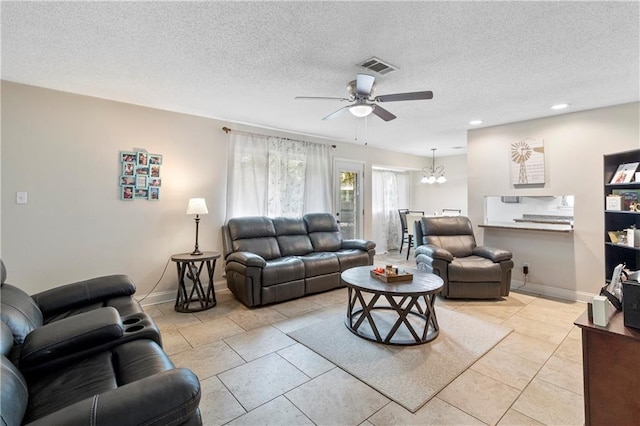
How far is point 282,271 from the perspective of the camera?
3658mm

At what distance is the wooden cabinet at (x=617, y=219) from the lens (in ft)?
10.7

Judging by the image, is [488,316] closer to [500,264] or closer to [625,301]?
[500,264]

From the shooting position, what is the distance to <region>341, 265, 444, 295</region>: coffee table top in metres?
2.59

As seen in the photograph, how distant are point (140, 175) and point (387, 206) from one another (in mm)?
5451

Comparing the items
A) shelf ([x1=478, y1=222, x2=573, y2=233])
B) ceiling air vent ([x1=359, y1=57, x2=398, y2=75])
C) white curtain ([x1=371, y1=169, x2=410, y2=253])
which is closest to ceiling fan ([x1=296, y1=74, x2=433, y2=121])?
ceiling air vent ([x1=359, y1=57, x2=398, y2=75])

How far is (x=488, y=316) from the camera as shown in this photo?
324cm

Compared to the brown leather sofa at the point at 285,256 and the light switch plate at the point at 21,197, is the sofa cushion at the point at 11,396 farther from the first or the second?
the light switch plate at the point at 21,197

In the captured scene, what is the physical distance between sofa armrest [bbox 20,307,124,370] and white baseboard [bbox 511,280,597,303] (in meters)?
4.74

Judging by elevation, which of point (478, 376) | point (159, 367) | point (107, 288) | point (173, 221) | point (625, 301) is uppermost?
point (173, 221)

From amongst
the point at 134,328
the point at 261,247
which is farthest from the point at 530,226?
the point at 134,328

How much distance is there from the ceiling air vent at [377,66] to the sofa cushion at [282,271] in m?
2.40

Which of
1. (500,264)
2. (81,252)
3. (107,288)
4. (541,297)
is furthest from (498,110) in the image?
(81,252)

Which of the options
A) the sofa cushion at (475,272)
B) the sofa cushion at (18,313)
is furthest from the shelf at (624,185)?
the sofa cushion at (18,313)

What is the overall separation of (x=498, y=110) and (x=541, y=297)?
2.51m
